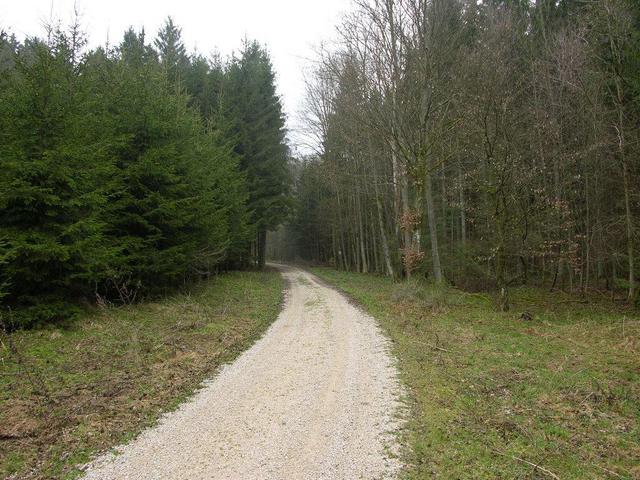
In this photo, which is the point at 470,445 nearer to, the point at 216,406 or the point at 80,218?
the point at 216,406

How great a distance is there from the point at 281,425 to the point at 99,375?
12.8 feet

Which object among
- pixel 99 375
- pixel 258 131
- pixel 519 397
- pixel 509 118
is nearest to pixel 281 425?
pixel 519 397

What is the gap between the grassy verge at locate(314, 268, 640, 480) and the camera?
4590 millimetres

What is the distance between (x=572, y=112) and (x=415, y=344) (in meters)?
14.4

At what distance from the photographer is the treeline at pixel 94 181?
939 cm

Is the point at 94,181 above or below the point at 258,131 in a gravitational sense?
below

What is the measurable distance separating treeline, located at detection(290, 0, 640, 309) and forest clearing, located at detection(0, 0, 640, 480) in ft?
0.43

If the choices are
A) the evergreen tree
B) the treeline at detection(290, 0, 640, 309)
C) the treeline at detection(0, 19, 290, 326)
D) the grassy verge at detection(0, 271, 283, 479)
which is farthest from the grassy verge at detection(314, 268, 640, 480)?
the evergreen tree

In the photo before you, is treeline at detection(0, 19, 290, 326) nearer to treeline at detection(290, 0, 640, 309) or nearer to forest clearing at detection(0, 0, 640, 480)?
forest clearing at detection(0, 0, 640, 480)

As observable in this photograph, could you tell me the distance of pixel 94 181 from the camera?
10.9 metres

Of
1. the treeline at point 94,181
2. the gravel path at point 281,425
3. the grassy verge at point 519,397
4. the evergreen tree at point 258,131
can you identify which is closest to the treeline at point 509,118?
the grassy verge at point 519,397

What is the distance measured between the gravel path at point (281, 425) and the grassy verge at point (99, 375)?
0.46 m

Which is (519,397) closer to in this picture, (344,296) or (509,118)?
(509,118)

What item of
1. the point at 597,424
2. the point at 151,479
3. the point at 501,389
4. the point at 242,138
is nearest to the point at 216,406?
the point at 151,479
